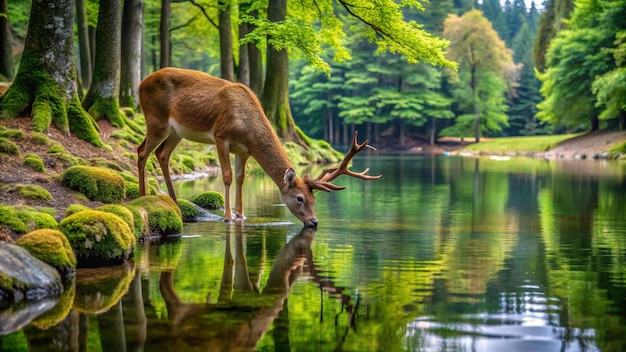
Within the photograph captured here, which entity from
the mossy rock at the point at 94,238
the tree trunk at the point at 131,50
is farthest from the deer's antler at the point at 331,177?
the tree trunk at the point at 131,50

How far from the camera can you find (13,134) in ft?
37.2

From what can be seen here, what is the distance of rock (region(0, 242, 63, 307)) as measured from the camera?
538 centimetres

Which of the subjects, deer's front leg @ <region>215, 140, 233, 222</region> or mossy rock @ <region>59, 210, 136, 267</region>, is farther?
deer's front leg @ <region>215, 140, 233, 222</region>

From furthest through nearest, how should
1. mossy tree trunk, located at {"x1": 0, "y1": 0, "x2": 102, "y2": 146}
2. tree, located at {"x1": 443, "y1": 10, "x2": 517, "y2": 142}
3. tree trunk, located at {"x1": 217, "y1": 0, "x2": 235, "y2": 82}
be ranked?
tree, located at {"x1": 443, "y1": 10, "x2": 517, "y2": 142}, tree trunk, located at {"x1": 217, "y1": 0, "x2": 235, "y2": 82}, mossy tree trunk, located at {"x1": 0, "y1": 0, "x2": 102, "y2": 146}

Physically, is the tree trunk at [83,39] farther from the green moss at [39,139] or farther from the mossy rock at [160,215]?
the mossy rock at [160,215]

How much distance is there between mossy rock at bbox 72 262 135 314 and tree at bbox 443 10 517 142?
176 feet

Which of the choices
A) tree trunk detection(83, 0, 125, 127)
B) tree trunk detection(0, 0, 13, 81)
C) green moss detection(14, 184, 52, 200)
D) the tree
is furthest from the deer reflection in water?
the tree

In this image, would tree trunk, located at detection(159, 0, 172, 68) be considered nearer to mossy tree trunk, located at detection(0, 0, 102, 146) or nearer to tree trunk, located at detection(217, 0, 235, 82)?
tree trunk, located at detection(217, 0, 235, 82)

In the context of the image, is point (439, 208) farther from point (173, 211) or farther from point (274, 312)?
point (274, 312)

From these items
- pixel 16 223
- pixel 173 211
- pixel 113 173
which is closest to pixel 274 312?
pixel 16 223

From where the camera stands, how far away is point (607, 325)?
15.7ft

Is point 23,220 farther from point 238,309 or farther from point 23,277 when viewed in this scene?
point 238,309

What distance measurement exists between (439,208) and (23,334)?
984 centimetres

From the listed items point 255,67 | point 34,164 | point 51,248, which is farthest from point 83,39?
point 51,248
